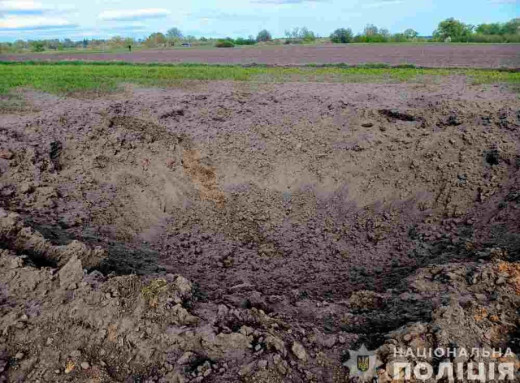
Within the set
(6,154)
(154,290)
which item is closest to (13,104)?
(6,154)

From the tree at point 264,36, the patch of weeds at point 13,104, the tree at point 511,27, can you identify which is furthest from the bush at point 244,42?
the patch of weeds at point 13,104

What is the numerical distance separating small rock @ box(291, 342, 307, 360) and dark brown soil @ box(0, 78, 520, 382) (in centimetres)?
7

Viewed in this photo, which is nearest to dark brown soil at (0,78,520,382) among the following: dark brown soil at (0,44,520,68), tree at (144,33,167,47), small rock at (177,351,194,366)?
small rock at (177,351,194,366)

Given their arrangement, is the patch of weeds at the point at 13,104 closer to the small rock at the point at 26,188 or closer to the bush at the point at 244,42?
the small rock at the point at 26,188

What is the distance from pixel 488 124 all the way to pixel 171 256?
6.56 m

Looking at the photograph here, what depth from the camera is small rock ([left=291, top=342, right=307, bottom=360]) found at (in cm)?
360

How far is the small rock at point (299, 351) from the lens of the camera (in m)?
3.60

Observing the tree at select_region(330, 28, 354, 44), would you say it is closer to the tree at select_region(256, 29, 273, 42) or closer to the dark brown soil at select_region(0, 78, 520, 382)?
the tree at select_region(256, 29, 273, 42)

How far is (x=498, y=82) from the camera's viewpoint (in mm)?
13320

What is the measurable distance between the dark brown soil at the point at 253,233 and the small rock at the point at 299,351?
0.22 ft

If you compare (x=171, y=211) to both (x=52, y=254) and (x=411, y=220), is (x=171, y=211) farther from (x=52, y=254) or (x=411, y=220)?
(x=411, y=220)

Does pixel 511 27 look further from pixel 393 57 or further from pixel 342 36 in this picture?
pixel 393 57

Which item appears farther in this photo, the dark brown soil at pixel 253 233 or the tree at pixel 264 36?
the tree at pixel 264 36

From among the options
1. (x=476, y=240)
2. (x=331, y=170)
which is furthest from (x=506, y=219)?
(x=331, y=170)
